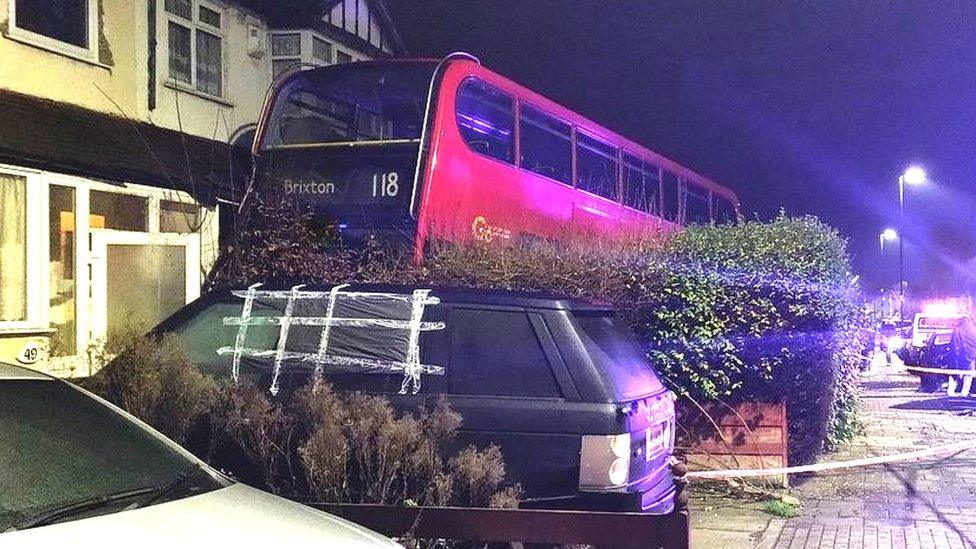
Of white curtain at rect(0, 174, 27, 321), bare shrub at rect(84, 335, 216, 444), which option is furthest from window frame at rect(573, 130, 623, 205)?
bare shrub at rect(84, 335, 216, 444)

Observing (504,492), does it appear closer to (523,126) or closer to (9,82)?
(523,126)

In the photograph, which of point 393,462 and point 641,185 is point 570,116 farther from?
point 393,462

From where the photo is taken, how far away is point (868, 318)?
9719 mm

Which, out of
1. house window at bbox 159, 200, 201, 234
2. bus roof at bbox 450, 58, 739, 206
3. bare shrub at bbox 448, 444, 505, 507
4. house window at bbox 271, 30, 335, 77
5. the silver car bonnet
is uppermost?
house window at bbox 271, 30, 335, 77

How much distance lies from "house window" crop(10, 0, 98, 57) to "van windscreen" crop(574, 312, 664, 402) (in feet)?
26.7

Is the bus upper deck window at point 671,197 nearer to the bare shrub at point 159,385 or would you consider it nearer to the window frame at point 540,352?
the window frame at point 540,352

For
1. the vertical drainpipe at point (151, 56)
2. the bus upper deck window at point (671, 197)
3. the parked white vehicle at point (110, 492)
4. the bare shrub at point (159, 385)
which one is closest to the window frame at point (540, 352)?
the bare shrub at point (159, 385)

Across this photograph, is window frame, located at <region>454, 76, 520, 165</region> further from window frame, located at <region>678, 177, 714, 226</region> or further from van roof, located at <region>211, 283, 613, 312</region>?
window frame, located at <region>678, 177, 714, 226</region>

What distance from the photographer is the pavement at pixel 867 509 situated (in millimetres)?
6266

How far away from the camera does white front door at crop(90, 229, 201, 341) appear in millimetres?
10508

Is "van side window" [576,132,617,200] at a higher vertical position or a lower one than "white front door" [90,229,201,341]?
higher

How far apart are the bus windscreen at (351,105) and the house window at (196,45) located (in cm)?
358

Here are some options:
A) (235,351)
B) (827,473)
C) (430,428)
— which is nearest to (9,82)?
(235,351)

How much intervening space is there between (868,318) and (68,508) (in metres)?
8.77
